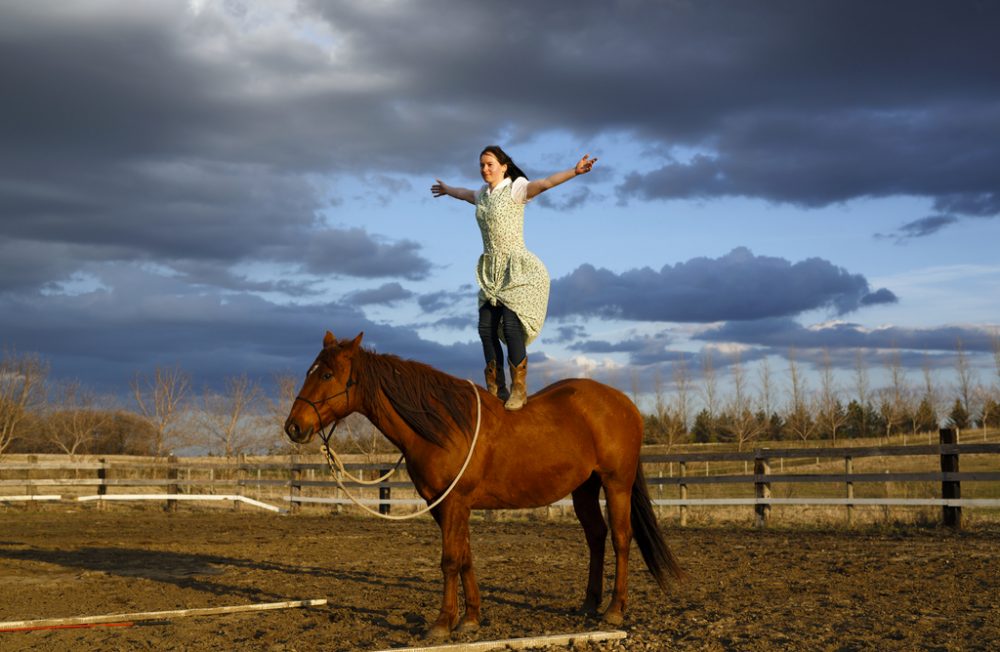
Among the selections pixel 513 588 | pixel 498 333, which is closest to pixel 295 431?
pixel 498 333

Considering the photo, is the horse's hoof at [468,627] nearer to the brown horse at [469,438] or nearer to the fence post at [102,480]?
the brown horse at [469,438]

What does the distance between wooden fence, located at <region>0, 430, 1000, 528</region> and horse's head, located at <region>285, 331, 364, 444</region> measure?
4984 millimetres

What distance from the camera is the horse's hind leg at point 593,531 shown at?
6.37m

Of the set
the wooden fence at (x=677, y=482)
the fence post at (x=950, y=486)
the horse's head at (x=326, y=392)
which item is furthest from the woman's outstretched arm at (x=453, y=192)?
the fence post at (x=950, y=486)

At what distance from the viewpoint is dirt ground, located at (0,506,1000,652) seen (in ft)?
18.3

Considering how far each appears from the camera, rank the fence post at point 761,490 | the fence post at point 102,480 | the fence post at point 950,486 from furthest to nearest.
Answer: the fence post at point 102,480, the fence post at point 761,490, the fence post at point 950,486

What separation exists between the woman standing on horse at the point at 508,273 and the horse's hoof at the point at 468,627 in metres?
1.46

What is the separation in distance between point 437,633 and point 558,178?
317 centimetres

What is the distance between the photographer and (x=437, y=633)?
546 centimetres

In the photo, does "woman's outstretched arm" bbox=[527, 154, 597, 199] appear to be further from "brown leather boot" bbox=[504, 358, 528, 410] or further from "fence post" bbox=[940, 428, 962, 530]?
"fence post" bbox=[940, 428, 962, 530]

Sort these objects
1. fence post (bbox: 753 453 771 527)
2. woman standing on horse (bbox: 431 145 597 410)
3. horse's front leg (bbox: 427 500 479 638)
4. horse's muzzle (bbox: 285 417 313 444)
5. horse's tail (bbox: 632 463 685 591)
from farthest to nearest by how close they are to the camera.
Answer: fence post (bbox: 753 453 771 527)
horse's tail (bbox: 632 463 685 591)
woman standing on horse (bbox: 431 145 597 410)
horse's front leg (bbox: 427 500 479 638)
horse's muzzle (bbox: 285 417 313 444)

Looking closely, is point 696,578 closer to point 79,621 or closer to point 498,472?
point 498,472

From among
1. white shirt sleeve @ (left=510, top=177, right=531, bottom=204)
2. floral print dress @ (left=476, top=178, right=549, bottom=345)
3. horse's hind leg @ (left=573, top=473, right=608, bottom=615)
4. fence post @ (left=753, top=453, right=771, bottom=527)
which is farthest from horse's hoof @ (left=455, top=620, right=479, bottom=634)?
fence post @ (left=753, top=453, right=771, bottom=527)

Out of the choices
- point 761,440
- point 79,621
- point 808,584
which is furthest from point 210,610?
point 761,440
